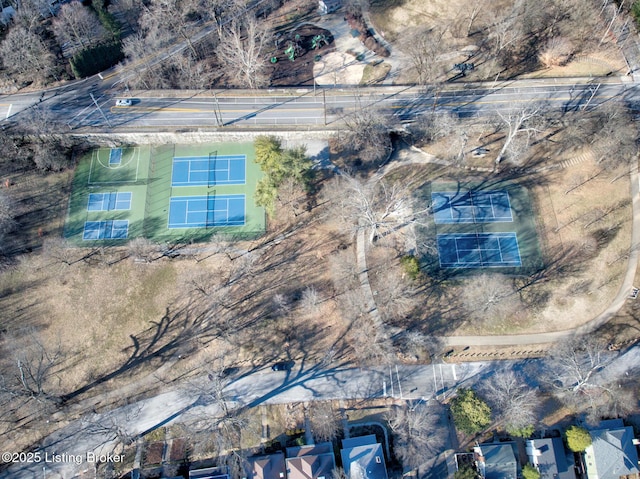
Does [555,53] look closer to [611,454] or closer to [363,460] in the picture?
[611,454]

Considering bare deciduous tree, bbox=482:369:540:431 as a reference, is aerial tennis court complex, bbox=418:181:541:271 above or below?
above

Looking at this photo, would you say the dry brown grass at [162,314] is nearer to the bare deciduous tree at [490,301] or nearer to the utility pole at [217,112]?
the bare deciduous tree at [490,301]

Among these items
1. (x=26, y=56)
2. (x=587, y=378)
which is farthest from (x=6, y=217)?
(x=587, y=378)

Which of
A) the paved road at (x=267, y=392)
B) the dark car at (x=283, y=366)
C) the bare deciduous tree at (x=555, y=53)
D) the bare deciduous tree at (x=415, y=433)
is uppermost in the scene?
the bare deciduous tree at (x=555, y=53)

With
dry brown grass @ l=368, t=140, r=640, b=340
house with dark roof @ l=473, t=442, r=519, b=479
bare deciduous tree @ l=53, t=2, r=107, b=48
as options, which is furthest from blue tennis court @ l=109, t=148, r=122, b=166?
house with dark roof @ l=473, t=442, r=519, b=479

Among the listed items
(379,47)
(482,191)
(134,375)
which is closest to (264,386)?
(134,375)

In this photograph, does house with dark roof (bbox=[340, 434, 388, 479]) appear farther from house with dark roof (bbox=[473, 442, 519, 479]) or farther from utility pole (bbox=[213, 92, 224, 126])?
utility pole (bbox=[213, 92, 224, 126])

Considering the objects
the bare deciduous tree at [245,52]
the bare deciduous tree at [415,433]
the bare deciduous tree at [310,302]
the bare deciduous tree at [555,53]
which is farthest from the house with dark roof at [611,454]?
the bare deciduous tree at [245,52]
